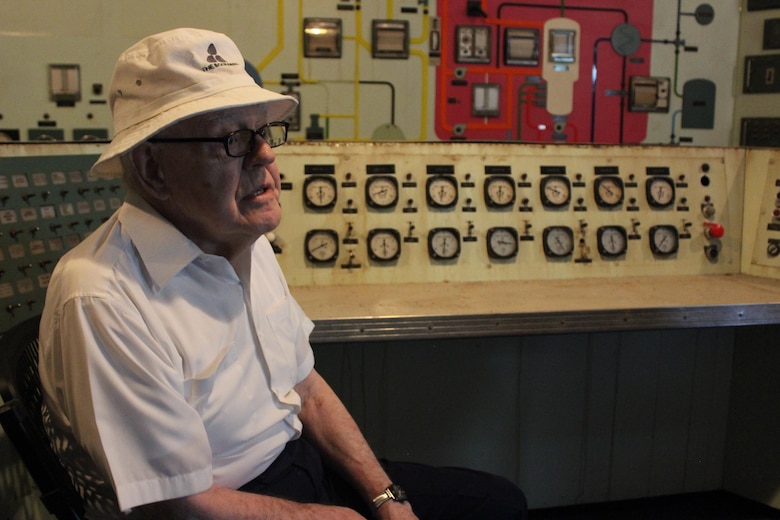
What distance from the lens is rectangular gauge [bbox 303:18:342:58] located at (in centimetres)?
322

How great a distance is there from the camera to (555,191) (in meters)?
2.14

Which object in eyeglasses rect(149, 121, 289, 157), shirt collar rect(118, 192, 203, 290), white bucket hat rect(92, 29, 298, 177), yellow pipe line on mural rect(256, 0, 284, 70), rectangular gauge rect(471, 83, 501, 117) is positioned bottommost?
shirt collar rect(118, 192, 203, 290)

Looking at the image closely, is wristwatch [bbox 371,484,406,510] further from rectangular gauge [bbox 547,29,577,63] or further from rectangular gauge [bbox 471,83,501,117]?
rectangular gauge [bbox 547,29,577,63]

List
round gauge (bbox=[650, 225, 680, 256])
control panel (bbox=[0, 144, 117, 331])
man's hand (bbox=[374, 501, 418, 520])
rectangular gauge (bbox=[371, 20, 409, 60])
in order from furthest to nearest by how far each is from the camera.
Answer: rectangular gauge (bbox=[371, 20, 409, 60]) → round gauge (bbox=[650, 225, 680, 256]) → control panel (bbox=[0, 144, 117, 331]) → man's hand (bbox=[374, 501, 418, 520])

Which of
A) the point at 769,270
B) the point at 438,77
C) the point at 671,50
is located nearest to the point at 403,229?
the point at 769,270

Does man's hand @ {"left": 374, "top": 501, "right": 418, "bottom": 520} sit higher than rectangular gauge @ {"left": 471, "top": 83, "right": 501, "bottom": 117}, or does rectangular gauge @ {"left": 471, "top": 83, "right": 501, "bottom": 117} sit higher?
rectangular gauge @ {"left": 471, "top": 83, "right": 501, "bottom": 117}

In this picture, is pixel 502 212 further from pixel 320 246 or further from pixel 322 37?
pixel 322 37

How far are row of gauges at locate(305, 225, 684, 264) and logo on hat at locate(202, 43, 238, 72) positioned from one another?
3.21 feet

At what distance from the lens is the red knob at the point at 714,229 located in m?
2.19

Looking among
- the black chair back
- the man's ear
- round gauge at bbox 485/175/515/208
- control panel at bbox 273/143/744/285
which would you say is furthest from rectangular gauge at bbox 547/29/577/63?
the black chair back

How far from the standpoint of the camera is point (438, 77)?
11.2 feet

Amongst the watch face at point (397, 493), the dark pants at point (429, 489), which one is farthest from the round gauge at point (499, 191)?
the watch face at point (397, 493)

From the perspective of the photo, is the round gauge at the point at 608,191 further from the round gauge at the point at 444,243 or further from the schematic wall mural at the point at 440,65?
the schematic wall mural at the point at 440,65

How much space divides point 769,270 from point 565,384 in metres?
0.74
